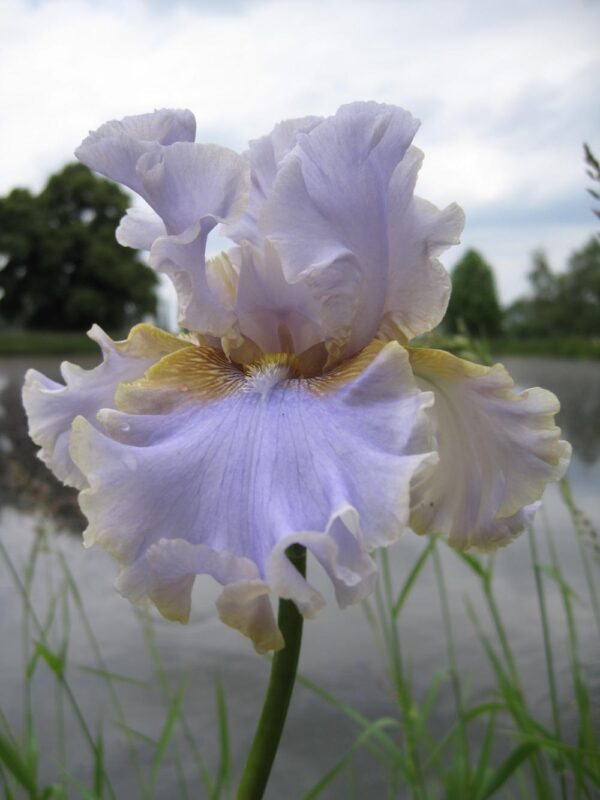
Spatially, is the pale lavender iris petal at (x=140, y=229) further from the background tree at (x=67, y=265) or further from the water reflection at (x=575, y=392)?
the background tree at (x=67, y=265)

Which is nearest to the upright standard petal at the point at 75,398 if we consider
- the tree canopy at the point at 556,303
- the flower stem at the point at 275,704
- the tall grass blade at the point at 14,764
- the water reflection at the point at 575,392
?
the flower stem at the point at 275,704

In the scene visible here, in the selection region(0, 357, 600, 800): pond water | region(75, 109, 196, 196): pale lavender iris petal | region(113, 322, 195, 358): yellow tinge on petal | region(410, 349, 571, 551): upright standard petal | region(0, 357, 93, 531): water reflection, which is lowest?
region(0, 357, 600, 800): pond water

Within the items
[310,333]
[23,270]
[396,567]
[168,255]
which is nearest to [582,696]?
[310,333]

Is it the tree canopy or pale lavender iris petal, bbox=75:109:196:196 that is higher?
the tree canopy

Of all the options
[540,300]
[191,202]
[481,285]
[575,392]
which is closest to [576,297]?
[540,300]

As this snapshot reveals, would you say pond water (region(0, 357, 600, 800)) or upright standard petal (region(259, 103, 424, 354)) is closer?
upright standard petal (region(259, 103, 424, 354))

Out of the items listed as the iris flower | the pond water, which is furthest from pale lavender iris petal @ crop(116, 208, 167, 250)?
the pond water

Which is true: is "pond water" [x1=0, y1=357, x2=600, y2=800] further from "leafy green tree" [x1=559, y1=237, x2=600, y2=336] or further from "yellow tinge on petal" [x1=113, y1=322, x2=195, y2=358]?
"leafy green tree" [x1=559, y1=237, x2=600, y2=336]

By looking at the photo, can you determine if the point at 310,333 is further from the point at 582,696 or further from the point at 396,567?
the point at 396,567
